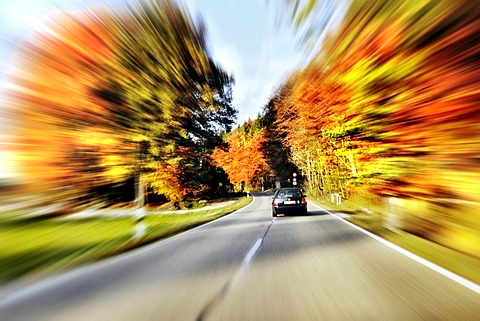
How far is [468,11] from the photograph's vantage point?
6.05 meters

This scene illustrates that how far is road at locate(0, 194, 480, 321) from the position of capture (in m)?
4.21

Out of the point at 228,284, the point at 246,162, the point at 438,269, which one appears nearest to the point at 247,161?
the point at 246,162

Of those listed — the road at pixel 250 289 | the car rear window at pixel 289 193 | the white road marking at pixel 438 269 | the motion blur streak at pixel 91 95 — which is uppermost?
the motion blur streak at pixel 91 95

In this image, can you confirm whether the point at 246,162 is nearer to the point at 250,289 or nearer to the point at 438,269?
the point at 438,269

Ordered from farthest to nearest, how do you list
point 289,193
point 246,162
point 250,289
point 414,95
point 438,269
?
point 246,162 < point 289,193 < point 414,95 < point 438,269 < point 250,289

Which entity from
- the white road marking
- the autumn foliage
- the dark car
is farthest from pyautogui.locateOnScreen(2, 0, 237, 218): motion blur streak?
the autumn foliage

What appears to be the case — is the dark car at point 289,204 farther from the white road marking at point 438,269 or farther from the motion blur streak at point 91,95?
the white road marking at point 438,269

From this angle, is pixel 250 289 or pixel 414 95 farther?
pixel 414 95

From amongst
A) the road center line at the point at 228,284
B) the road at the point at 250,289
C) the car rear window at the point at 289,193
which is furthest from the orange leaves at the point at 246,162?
the road at the point at 250,289

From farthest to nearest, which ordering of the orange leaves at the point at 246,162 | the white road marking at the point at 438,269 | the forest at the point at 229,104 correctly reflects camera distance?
the orange leaves at the point at 246,162, the forest at the point at 229,104, the white road marking at the point at 438,269

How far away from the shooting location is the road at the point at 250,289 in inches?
166

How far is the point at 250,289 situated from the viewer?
5258mm

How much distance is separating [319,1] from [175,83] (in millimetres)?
14424

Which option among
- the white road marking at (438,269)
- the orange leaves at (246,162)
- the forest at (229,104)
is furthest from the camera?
the orange leaves at (246,162)
